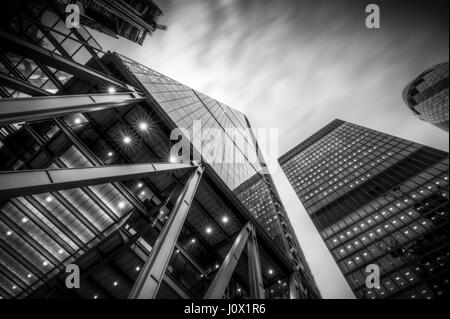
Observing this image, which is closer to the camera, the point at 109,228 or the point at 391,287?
the point at 109,228

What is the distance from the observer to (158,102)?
16688mm

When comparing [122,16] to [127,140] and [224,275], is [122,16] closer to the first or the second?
[127,140]

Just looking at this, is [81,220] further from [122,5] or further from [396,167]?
[396,167]

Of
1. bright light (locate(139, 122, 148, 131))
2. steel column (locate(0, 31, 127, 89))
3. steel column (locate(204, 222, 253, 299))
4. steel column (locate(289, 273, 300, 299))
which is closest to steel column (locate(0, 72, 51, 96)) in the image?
steel column (locate(0, 31, 127, 89))

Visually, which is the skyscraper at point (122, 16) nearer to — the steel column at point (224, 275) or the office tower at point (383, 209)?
the steel column at point (224, 275)

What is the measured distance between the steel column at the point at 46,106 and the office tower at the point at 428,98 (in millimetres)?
63638

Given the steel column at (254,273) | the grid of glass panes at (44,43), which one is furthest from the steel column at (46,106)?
the steel column at (254,273)

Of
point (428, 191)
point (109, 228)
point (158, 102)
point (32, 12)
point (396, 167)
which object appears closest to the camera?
point (32, 12)

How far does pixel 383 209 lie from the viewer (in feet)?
232

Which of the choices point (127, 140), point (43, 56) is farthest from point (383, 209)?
point (43, 56)
